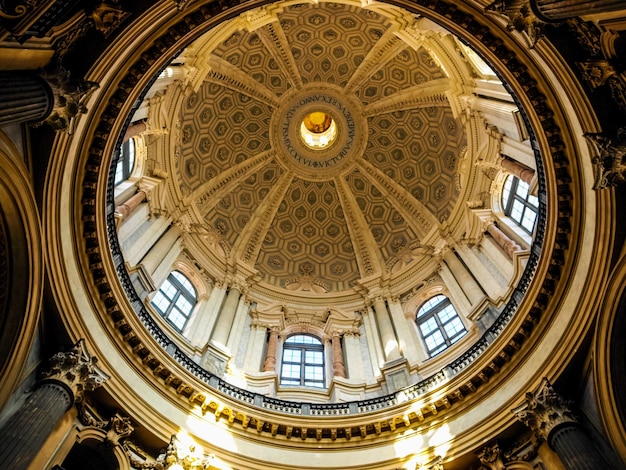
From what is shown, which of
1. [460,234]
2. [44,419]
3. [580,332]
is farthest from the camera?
[460,234]

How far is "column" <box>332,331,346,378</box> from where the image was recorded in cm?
1941

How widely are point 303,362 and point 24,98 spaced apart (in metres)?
15.2

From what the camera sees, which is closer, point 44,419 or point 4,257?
point 44,419

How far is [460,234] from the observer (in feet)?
79.8

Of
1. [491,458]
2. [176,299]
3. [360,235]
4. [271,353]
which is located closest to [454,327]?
[271,353]

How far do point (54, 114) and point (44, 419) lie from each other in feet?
19.3

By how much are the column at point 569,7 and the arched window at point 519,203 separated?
32.9ft

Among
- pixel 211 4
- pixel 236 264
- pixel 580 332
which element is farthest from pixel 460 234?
pixel 211 4

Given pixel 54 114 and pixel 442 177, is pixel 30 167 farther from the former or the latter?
pixel 442 177

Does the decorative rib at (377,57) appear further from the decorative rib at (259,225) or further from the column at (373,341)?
the column at (373,341)

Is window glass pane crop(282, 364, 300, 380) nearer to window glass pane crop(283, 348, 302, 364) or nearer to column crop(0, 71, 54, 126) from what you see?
window glass pane crop(283, 348, 302, 364)

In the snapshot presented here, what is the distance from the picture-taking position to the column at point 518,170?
58.9ft

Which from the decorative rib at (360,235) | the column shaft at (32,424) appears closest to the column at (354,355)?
the decorative rib at (360,235)

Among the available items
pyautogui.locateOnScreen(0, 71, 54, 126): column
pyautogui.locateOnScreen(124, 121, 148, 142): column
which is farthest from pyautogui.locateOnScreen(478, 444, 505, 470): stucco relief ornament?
pyautogui.locateOnScreen(124, 121, 148, 142): column
